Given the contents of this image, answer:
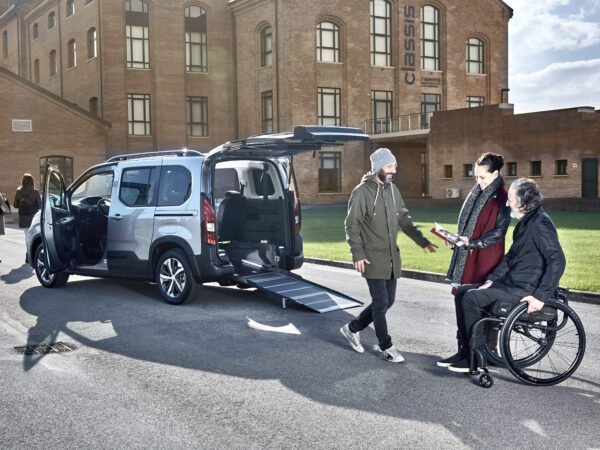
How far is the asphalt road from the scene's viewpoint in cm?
415

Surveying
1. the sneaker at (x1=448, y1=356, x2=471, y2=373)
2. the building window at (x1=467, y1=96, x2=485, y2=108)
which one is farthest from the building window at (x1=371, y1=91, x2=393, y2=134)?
the sneaker at (x1=448, y1=356, x2=471, y2=373)

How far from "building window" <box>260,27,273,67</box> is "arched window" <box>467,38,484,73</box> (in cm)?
1432

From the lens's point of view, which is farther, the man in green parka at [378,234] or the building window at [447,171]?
the building window at [447,171]

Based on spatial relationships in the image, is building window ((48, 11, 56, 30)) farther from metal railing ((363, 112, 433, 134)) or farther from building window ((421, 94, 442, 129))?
building window ((421, 94, 442, 129))

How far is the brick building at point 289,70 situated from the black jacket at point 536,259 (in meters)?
35.0

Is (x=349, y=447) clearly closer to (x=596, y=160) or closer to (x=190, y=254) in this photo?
(x=190, y=254)

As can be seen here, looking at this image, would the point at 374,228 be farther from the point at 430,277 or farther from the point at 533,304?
the point at 430,277

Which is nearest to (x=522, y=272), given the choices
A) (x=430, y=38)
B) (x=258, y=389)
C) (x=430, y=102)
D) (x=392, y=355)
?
(x=392, y=355)

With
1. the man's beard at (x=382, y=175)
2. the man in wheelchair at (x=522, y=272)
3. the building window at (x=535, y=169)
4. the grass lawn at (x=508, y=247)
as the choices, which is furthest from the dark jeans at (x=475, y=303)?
the building window at (x=535, y=169)

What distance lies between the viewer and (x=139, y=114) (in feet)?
139

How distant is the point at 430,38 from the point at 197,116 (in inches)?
653

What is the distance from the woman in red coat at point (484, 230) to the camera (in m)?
5.52

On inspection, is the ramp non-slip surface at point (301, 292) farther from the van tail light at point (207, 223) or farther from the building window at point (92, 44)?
the building window at point (92, 44)

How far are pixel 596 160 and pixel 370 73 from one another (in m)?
15.5
